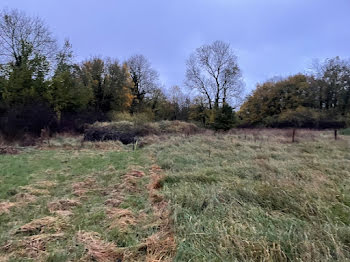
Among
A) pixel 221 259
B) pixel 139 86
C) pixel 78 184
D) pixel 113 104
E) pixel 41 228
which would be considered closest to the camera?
pixel 221 259

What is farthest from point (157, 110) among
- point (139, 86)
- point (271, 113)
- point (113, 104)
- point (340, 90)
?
point (340, 90)

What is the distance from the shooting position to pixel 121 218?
273 cm

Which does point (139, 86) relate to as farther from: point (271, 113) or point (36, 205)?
point (36, 205)

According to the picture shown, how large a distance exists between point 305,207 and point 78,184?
428cm

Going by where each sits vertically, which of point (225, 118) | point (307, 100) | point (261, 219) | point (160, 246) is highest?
point (307, 100)

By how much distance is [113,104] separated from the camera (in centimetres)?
2488

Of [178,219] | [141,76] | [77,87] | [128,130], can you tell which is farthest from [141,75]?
[178,219]

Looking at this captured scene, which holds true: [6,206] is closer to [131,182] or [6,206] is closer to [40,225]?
[40,225]

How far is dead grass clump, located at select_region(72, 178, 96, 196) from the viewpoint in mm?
3856

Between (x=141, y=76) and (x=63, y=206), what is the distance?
27.0 m

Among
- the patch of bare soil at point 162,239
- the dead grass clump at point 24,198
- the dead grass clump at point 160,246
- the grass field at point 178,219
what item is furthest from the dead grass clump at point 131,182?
the dead grass clump at point 160,246

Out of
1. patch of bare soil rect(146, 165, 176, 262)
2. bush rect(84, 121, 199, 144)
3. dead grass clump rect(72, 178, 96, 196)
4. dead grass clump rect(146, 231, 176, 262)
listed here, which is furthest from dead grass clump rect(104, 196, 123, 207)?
bush rect(84, 121, 199, 144)

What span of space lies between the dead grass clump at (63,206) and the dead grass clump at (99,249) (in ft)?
2.70

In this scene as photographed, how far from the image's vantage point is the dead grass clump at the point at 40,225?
97.9 inches
